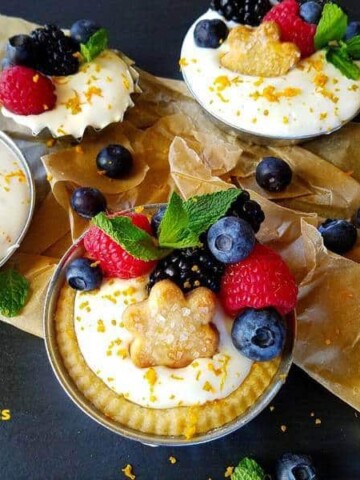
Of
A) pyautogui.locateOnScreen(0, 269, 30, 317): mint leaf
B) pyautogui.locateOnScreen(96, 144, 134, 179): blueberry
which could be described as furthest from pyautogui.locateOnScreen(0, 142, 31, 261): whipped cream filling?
pyautogui.locateOnScreen(96, 144, 134, 179): blueberry

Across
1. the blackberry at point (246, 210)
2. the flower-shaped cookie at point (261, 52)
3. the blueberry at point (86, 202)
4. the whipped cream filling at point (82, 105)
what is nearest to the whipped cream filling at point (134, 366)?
the blackberry at point (246, 210)

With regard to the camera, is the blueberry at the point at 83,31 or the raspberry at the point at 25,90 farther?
the blueberry at the point at 83,31

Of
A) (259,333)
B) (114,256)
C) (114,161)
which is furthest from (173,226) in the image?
(114,161)

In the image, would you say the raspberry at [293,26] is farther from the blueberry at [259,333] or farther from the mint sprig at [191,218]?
the blueberry at [259,333]

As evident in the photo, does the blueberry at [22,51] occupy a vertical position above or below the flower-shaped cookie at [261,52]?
below

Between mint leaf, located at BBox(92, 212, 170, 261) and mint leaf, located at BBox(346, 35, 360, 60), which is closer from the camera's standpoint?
mint leaf, located at BBox(92, 212, 170, 261)

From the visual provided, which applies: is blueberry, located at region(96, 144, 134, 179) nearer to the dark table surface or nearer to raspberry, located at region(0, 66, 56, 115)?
raspberry, located at region(0, 66, 56, 115)

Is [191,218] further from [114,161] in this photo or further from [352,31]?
[352,31]
